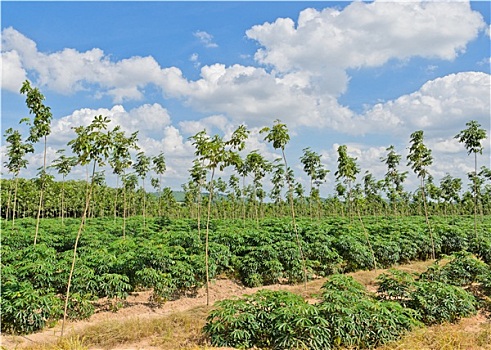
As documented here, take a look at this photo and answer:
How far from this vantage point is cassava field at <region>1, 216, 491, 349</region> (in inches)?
275

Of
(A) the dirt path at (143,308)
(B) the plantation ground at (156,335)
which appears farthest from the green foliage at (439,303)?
(A) the dirt path at (143,308)

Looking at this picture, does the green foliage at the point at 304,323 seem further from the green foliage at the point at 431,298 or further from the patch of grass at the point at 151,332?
the green foliage at the point at 431,298

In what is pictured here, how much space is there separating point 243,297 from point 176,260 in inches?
96.2

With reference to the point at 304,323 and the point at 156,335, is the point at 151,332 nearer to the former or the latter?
the point at 156,335

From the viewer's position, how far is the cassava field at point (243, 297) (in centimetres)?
698

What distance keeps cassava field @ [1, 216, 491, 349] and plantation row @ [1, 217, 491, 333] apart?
0.04 m

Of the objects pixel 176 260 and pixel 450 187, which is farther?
pixel 450 187

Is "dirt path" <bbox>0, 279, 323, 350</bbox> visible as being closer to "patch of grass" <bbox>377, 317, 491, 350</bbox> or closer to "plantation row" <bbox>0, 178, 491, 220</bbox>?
"patch of grass" <bbox>377, 317, 491, 350</bbox>

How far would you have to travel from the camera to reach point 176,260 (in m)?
11.4

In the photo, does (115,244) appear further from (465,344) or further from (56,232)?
(465,344)

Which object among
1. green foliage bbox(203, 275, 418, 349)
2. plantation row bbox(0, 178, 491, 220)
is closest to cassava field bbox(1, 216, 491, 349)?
green foliage bbox(203, 275, 418, 349)

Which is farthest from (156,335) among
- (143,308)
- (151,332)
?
(143,308)

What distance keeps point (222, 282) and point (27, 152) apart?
10466 millimetres

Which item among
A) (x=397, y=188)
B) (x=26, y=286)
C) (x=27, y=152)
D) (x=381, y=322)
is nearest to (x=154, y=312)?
(x=26, y=286)
